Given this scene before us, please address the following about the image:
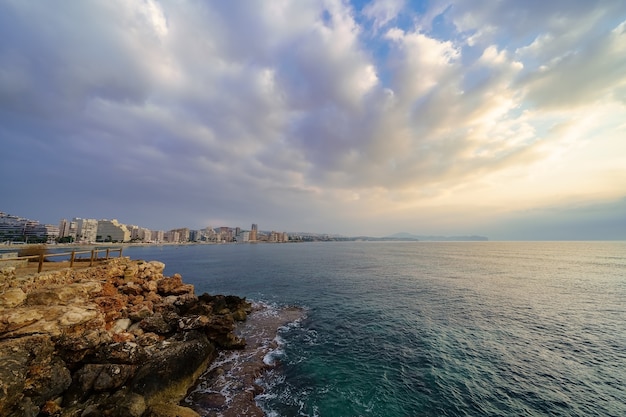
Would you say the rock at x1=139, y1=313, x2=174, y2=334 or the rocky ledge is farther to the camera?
the rock at x1=139, y1=313, x2=174, y2=334

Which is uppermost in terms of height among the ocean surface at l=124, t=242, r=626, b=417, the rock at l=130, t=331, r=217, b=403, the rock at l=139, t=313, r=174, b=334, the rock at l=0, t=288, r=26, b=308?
the rock at l=0, t=288, r=26, b=308

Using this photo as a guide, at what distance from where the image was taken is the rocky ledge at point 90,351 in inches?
414

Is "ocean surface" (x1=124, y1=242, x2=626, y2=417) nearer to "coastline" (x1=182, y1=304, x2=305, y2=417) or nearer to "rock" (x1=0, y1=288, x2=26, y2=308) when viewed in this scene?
"coastline" (x1=182, y1=304, x2=305, y2=417)

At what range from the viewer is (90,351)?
13.2 metres

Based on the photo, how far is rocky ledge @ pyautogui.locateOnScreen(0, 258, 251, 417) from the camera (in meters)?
10.5

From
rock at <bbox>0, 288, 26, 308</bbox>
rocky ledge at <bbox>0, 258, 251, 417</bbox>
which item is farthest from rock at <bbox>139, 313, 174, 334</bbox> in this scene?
rock at <bbox>0, 288, 26, 308</bbox>

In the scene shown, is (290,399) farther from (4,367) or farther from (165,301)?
(165,301)

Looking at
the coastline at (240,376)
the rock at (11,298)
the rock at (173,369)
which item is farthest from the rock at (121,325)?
the coastline at (240,376)

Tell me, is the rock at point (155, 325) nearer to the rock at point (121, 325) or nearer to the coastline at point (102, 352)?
the coastline at point (102, 352)

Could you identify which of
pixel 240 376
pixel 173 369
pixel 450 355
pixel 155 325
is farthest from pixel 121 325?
pixel 450 355

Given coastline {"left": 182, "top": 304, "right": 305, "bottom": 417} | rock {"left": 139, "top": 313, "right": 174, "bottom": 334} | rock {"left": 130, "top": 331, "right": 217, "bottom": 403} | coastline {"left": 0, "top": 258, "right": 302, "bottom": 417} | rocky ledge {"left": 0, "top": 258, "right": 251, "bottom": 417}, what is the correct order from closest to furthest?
rocky ledge {"left": 0, "top": 258, "right": 251, "bottom": 417}, coastline {"left": 0, "top": 258, "right": 302, "bottom": 417}, rock {"left": 130, "top": 331, "right": 217, "bottom": 403}, coastline {"left": 182, "top": 304, "right": 305, "bottom": 417}, rock {"left": 139, "top": 313, "right": 174, "bottom": 334}

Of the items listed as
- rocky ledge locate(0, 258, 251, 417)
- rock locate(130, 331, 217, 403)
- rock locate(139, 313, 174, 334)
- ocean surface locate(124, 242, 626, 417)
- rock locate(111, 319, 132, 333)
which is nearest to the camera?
rocky ledge locate(0, 258, 251, 417)

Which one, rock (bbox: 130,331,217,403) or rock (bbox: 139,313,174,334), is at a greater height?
rock (bbox: 139,313,174,334)

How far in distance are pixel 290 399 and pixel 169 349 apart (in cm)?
856
